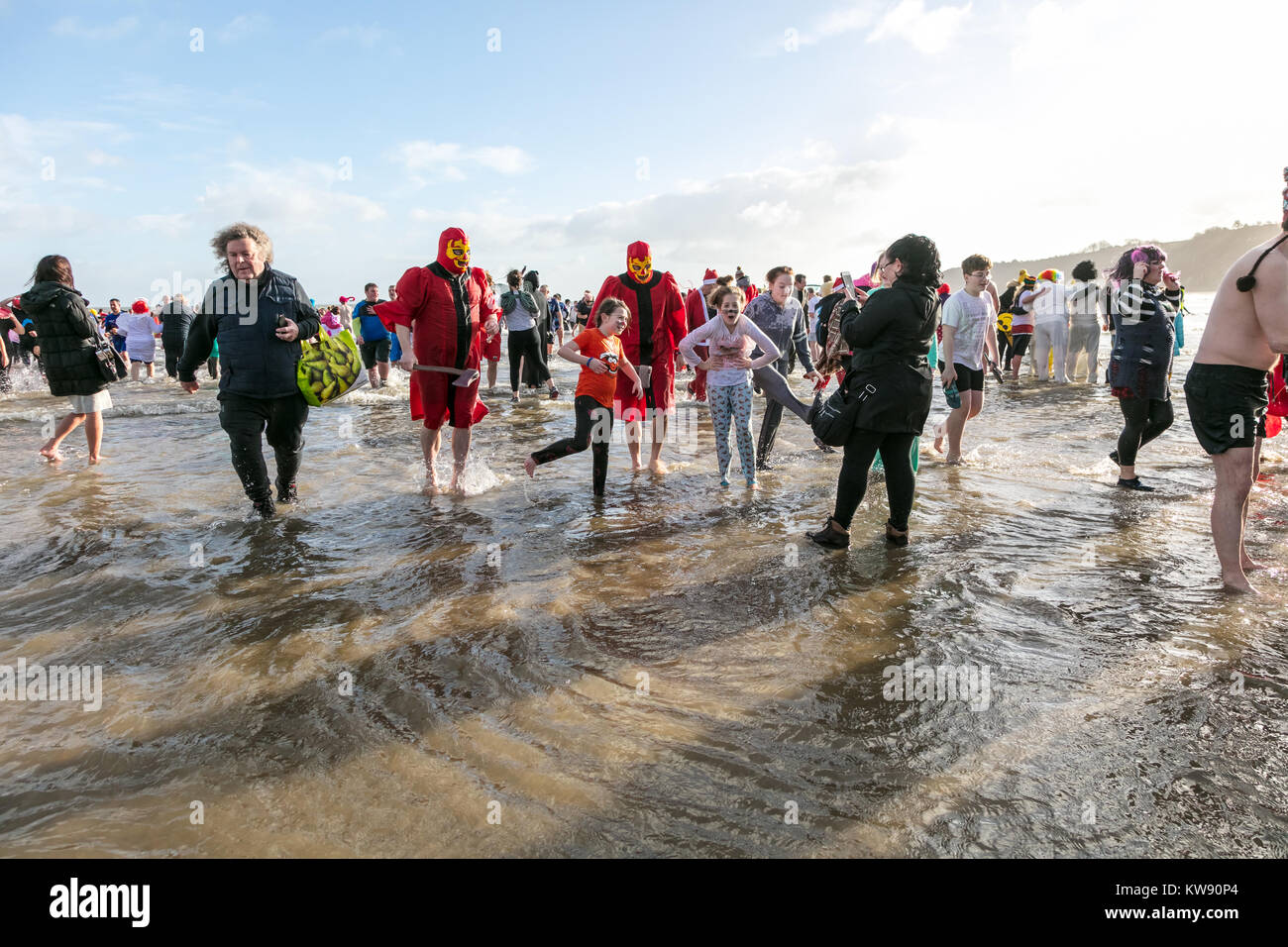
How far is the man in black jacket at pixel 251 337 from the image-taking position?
16.9 feet

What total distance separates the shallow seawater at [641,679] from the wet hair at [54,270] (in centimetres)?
244

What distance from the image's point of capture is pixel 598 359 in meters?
6.30

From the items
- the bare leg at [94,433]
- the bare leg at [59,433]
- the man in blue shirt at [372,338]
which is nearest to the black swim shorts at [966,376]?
the bare leg at [94,433]

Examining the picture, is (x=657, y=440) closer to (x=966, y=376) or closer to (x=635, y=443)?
(x=635, y=443)

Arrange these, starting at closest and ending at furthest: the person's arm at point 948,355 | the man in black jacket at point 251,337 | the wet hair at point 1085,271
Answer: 1. the man in black jacket at point 251,337
2. the person's arm at point 948,355
3. the wet hair at point 1085,271

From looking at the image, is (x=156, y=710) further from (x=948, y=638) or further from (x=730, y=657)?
(x=948, y=638)

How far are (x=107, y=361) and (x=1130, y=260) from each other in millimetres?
9863

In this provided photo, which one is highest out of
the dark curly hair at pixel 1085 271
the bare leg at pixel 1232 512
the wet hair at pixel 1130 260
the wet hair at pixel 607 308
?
the dark curly hair at pixel 1085 271

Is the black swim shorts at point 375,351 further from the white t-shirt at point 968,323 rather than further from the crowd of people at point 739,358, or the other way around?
the white t-shirt at point 968,323

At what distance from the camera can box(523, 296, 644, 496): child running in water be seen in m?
6.30

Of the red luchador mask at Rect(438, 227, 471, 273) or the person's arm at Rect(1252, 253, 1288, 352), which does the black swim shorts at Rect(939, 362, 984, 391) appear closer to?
the person's arm at Rect(1252, 253, 1288, 352)

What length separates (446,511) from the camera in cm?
613

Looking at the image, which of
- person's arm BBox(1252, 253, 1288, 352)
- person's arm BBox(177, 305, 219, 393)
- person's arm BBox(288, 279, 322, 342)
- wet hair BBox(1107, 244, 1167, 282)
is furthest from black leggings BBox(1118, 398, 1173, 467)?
person's arm BBox(177, 305, 219, 393)
